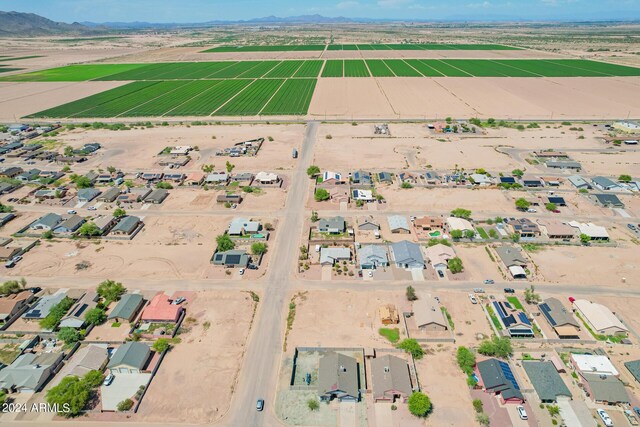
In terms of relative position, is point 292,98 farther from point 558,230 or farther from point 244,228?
point 558,230

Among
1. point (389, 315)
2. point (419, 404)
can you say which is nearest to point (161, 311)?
point (389, 315)

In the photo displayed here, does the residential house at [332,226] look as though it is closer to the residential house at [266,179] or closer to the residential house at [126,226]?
the residential house at [266,179]

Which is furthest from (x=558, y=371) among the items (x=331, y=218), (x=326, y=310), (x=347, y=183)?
(x=347, y=183)

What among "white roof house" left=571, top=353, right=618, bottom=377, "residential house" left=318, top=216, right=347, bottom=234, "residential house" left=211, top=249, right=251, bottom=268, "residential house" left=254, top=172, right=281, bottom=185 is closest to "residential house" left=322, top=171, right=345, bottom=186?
"residential house" left=254, top=172, right=281, bottom=185

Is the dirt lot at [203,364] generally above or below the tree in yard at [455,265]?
below

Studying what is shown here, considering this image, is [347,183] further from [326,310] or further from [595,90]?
[595,90]

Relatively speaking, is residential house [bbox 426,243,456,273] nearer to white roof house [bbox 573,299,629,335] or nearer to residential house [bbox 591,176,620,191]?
white roof house [bbox 573,299,629,335]

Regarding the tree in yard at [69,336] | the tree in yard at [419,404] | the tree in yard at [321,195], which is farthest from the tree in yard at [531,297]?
the tree in yard at [69,336]
